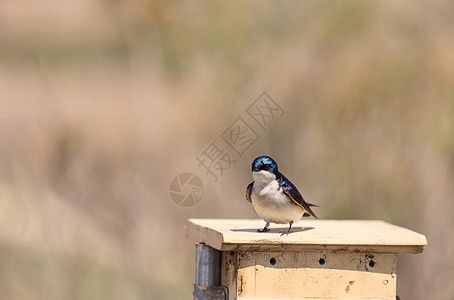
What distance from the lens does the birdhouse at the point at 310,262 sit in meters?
2.69

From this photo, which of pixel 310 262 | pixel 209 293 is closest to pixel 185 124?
pixel 209 293

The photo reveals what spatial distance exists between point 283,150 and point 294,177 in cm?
22

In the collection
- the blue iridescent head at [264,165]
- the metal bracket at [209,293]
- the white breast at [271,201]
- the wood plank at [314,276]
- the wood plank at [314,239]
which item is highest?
the blue iridescent head at [264,165]

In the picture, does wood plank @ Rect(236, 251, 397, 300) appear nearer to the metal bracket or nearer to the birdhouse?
the birdhouse

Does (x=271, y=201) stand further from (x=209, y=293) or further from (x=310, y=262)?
(x=209, y=293)

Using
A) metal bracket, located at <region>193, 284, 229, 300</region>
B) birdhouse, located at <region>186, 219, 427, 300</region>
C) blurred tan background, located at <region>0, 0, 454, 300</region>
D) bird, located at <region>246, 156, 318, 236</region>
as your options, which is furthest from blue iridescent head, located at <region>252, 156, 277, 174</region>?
blurred tan background, located at <region>0, 0, 454, 300</region>

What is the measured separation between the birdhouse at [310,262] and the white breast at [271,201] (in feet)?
0.22

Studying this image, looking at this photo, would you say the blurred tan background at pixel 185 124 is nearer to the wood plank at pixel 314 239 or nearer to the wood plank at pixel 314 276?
the wood plank at pixel 314 239

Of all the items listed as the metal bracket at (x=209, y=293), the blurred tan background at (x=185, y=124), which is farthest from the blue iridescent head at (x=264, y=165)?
the blurred tan background at (x=185, y=124)

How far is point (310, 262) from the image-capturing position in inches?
109

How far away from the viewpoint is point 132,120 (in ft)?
19.2

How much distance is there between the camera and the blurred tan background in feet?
18.0

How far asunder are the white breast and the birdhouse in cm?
7

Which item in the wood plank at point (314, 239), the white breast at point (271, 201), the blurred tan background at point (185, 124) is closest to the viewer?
the wood plank at point (314, 239)
